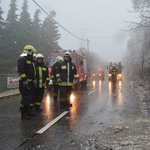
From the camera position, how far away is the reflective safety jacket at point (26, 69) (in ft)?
17.0

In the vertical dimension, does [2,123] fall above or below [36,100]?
below

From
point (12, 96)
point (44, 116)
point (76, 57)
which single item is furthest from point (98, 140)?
point (76, 57)

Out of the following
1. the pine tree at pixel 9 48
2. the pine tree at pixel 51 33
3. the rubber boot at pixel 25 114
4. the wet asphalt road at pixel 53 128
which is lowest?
the wet asphalt road at pixel 53 128

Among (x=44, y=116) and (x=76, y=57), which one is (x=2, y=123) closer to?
(x=44, y=116)

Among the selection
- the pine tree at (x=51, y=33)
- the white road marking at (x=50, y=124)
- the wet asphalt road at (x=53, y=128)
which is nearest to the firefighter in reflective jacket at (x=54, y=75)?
the wet asphalt road at (x=53, y=128)

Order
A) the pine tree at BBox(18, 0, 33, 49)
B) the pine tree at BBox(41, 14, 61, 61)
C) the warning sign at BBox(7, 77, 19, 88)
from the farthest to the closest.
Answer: the pine tree at BBox(41, 14, 61, 61), the pine tree at BBox(18, 0, 33, 49), the warning sign at BBox(7, 77, 19, 88)

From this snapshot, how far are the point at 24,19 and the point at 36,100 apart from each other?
1689 inches

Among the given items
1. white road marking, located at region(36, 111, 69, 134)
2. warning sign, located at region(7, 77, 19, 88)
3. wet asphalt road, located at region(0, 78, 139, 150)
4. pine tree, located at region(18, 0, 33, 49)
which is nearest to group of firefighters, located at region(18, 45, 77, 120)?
wet asphalt road, located at region(0, 78, 139, 150)

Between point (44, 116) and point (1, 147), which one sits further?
point (44, 116)

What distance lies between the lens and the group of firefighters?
5.27m

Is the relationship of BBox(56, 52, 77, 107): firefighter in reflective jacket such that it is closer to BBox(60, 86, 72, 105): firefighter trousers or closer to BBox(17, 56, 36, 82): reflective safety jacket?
BBox(60, 86, 72, 105): firefighter trousers

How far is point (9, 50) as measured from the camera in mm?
35406

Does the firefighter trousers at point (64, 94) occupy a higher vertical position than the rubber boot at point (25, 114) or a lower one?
higher

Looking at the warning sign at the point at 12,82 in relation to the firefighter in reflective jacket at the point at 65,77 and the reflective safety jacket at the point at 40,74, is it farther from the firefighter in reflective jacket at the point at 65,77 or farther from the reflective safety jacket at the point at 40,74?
the reflective safety jacket at the point at 40,74
